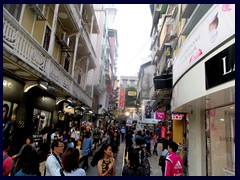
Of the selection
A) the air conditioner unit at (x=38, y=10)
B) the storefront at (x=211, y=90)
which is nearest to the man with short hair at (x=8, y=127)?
the air conditioner unit at (x=38, y=10)

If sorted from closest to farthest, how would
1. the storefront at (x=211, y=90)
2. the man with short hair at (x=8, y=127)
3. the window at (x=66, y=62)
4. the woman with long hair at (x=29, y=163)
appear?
the woman with long hair at (x=29, y=163), the storefront at (x=211, y=90), the man with short hair at (x=8, y=127), the window at (x=66, y=62)

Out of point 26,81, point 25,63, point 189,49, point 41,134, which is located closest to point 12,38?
point 25,63

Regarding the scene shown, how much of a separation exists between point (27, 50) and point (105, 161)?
4519mm

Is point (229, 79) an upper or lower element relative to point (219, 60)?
lower

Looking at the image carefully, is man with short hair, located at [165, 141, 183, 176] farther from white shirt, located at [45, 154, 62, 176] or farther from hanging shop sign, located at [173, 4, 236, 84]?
hanging shop sign, located at [173, 4, 236, 84]

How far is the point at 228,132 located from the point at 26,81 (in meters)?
7.17

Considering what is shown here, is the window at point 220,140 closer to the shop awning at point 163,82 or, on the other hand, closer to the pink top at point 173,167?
the pink top at point 173,167

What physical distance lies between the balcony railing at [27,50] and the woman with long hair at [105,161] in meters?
3.45

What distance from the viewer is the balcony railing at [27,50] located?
5.07 meters

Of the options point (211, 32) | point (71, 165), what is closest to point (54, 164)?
point (71, 165)

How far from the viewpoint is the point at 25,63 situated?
18.7ft

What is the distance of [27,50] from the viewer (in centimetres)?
613
